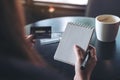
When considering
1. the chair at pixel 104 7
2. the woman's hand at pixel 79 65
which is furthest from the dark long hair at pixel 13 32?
the chair at pixel 104 7

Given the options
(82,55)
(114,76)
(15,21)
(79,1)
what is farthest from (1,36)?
(79,1)

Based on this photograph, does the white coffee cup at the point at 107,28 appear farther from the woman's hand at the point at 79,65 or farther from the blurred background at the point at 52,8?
the blurred background at the point at 52,8

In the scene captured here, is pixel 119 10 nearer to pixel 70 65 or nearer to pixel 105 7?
pixel 105 7

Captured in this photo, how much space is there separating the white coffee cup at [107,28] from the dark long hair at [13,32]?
0.60 meters

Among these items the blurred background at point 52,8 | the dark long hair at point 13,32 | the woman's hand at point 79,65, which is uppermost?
the dark long hair at point 13,32

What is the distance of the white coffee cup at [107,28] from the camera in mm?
1313

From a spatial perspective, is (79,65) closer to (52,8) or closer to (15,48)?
(15,48)

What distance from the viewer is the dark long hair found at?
705 mm

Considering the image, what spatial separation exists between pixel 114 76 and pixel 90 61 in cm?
13

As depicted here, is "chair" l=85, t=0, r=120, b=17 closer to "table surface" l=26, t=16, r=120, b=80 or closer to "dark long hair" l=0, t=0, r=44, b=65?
"table surface" l=26, t=16, r=120, b=80

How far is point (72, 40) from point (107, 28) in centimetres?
23

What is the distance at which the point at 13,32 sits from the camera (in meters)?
0.74

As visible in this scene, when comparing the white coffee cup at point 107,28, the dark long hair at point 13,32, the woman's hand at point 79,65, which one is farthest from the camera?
the white coffee cup at point 107,28

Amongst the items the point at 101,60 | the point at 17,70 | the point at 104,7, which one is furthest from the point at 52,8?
the point at 17,70
